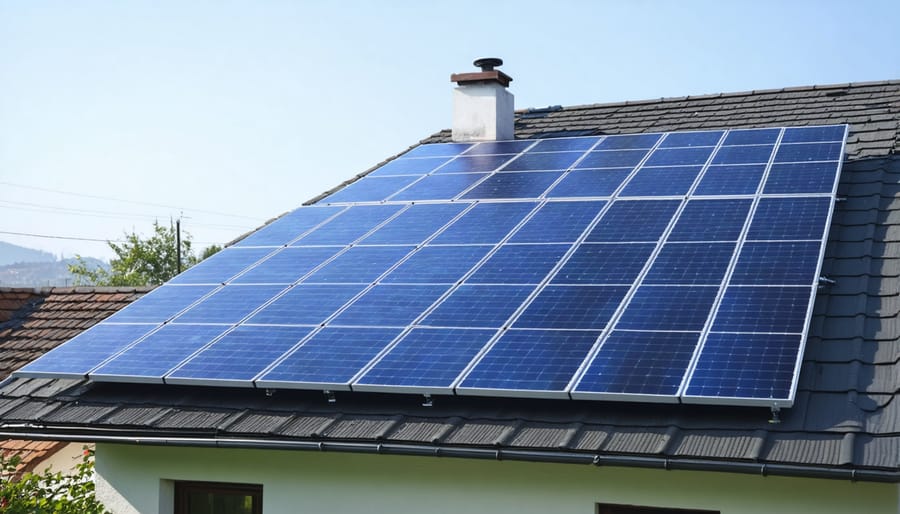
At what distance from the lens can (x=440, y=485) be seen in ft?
29.4

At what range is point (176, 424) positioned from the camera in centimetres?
934

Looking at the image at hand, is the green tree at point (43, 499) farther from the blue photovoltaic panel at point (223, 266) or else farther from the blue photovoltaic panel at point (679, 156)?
the blue photovoltaic panel at point (679, 156)

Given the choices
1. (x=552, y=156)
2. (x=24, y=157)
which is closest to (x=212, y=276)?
(x=552, y=156)

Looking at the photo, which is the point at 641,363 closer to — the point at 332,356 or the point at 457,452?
the point at 457,452

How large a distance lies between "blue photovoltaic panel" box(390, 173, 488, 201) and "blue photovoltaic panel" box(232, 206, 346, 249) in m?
0.91

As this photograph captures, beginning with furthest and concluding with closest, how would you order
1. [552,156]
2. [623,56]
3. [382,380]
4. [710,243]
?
[623,56], [552,156], [710,243], [382,380]

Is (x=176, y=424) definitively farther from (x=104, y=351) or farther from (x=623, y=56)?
(x=623, y=56)

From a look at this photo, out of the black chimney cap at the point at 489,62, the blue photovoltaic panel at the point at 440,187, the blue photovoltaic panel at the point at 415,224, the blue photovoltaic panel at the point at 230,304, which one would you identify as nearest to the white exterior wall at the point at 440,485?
the blue photovoltaic panel at the point at 230,304

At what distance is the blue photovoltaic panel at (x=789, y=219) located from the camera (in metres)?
9.91

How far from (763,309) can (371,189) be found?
676 centimetres

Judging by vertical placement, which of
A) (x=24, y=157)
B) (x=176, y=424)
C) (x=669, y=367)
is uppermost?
(x=24, y=157)

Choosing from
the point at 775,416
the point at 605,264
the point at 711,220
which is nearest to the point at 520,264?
the point at 605,264

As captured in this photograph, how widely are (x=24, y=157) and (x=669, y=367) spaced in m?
88.4

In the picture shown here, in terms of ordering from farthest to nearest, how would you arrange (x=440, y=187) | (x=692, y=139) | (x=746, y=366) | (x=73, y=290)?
(x=73, y=290)
(x=692, y=139)
(x=440, y=187)
(x=746, y=366)
